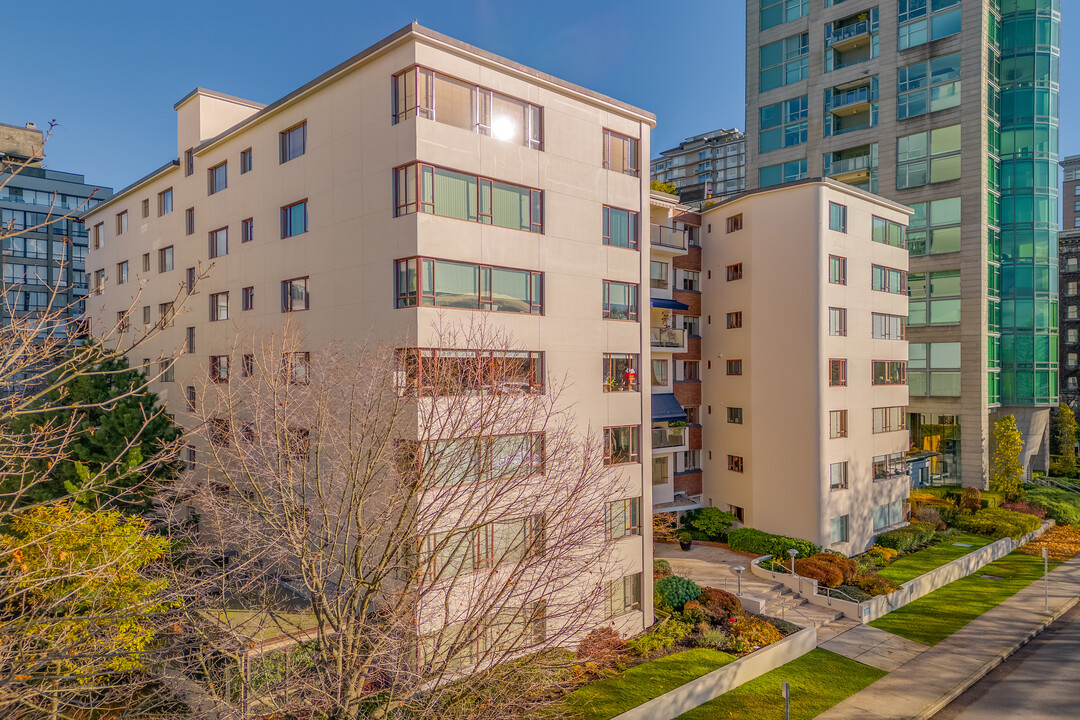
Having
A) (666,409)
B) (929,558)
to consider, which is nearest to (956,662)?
(929,558)

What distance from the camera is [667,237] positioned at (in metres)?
34.1

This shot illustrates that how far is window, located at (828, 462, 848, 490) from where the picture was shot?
31.4 meters

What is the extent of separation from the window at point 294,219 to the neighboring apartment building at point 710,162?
101 meters

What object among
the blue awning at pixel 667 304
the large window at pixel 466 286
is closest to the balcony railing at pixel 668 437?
the blue awning at pixel 667 304

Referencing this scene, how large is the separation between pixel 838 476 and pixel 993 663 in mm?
A: 11096

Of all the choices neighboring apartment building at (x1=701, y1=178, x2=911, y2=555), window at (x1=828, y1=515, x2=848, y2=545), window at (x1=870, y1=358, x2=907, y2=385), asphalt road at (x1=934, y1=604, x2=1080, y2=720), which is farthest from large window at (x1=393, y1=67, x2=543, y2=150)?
window at (x1=870, y1=358, x2=907, y2=385)

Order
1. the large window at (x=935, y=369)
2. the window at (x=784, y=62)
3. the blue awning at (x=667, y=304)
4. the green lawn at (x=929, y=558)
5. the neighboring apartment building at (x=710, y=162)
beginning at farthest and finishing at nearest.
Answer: the neighboring apartment building at (x=710, y=162) → the window at (x=784, y=62) → the large window at (x=935, y=369) → the blue awning at (x=667, y=304) → the green lawn at (x=929, y=558)

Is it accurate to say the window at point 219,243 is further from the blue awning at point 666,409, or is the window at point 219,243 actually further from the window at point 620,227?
the blue awning at point 666,409

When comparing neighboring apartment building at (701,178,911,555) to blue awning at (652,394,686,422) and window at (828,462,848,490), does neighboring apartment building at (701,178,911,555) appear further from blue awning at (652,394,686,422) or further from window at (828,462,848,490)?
blue awning at (652,394,686,422)

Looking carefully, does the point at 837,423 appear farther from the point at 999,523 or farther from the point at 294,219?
the point at 294,219

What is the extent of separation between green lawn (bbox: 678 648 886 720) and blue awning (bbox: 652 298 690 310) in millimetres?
16809

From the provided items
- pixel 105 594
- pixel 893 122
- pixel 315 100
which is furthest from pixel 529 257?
pixel 893 122

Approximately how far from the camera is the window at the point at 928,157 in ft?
146

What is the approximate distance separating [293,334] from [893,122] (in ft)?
150
